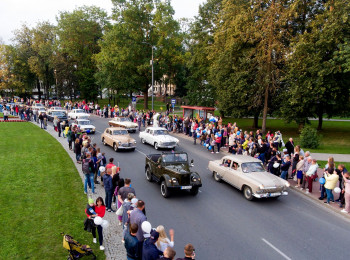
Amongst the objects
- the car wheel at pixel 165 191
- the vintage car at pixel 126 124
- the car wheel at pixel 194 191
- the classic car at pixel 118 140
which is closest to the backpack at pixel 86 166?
the car wheel at pixel 165 191

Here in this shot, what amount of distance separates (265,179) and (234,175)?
1462mm

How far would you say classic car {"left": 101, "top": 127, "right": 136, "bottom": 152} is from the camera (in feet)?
63.2

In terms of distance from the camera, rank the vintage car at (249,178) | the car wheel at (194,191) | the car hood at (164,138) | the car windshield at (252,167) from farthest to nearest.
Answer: the car hood at (164,138), the car windshield at (252,167), the car wheel at (194,191), the vintage car at (249,178)

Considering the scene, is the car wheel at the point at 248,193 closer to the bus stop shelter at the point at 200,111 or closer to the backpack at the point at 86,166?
the backpack at the point at 86,166

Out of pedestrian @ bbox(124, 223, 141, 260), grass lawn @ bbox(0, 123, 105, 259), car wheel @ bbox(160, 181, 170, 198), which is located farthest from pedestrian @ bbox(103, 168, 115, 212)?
pedestrian @ bbox(124, 223, 141, 260)

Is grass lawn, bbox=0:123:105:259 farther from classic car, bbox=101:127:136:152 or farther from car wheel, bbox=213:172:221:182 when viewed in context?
car wheel, bbox=213:172:221:182

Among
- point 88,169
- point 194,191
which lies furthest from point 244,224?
point 88,169

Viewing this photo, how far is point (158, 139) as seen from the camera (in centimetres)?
2033

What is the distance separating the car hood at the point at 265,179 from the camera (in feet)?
36.0

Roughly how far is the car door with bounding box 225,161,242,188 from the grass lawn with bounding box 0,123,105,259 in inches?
255

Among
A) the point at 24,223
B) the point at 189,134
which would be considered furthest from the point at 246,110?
the point at 24,223

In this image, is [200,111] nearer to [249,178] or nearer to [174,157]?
[174,157]

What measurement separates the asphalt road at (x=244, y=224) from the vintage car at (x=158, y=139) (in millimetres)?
6800

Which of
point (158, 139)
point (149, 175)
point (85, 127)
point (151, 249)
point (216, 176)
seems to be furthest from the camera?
point (85, 127)
